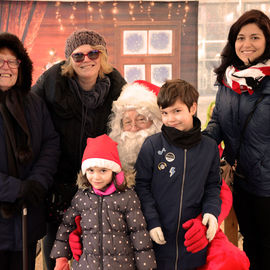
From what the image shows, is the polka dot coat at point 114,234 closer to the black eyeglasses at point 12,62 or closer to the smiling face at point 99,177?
the smiling face at point 99,177

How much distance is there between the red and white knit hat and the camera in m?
1.63

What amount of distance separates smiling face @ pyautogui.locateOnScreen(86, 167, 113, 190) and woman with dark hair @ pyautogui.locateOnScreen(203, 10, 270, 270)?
28.2 inches

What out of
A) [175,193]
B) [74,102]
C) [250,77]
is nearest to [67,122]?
[74,102]

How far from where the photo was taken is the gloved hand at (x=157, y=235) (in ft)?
5.14

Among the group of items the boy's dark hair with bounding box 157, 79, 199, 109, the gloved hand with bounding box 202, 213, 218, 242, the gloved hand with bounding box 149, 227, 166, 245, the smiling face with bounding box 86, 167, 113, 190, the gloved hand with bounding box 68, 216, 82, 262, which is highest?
the boy's dark hair with bounding box 157, 79, 199, 109

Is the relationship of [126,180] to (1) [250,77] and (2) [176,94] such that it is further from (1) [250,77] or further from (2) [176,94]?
(1) [250,77]

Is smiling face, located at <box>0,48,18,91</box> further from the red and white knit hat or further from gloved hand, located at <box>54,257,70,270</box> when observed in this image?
gloved hand, located at <box>54,257,70,270</box>

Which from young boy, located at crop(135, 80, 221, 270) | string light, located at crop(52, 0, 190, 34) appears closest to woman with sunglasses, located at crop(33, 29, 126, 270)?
young boy, located at crop(135, 80, 221, 270)

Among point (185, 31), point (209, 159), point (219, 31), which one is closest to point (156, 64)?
point (185, 31)

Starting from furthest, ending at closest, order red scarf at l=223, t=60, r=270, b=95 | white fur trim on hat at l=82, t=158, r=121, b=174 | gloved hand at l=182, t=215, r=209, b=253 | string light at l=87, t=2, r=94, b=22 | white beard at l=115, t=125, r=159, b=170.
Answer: string light at l=87, t=2, r=94, b=22 < white beard at l=115, t=125, r=159, b=170 < red scarf at l=223, t=60, r=270, b=95 < white fur trim on hat at l=82, t=158, r=121, b=174 < gloved hand at l=182, t=215, r=209, b=253

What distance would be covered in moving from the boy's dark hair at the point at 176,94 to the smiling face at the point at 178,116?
0.8 inches

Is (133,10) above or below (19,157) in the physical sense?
above

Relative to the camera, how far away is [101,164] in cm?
162

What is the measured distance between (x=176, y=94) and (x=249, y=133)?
0.54m
